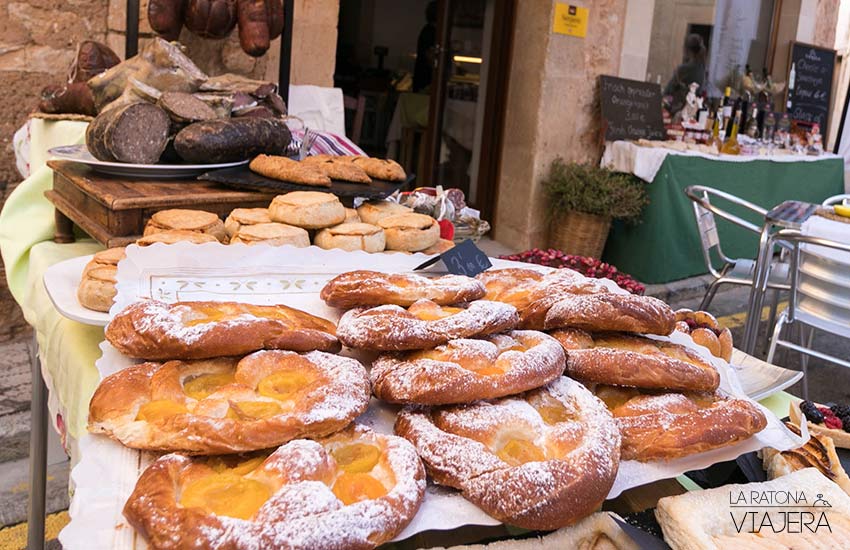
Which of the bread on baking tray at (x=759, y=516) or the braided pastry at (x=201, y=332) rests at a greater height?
the braided pastry at (x=201, y=332)

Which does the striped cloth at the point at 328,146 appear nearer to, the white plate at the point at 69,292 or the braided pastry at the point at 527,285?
the white plate at the point at 69,292

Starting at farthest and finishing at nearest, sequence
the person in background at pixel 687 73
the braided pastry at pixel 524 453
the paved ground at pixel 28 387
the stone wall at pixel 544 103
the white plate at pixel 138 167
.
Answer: the person in background at pixel 687 73, the stone wall at pixel 544 103, the paved ground at pixel 28 387, the white plate at pixel 138 167, the braided pastry at pixel 524 453

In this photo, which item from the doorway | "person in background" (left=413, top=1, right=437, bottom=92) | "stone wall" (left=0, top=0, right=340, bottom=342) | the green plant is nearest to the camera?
"stone wall" (left=0, top=0, right=340, bottom=342)

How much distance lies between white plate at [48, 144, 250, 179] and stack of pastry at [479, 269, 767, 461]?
4.22ft

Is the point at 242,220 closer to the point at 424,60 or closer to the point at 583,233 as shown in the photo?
the point at 583,233

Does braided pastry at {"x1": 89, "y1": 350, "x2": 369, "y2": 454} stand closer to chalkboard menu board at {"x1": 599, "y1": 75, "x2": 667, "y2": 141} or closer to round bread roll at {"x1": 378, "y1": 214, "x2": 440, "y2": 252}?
round bread roll at {"x1": 378, "y1": 214, "x2": 440, "y2": 252}

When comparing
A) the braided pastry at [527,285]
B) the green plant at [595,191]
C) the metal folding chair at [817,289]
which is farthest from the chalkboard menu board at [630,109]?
the braided pastry at [527,285]

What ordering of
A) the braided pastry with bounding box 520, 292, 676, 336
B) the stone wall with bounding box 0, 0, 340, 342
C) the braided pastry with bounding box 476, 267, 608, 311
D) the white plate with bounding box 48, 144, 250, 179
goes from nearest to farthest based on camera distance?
the braided pastry with bounding box 520, 292, 676, 336 < the braided pastry with bounding box 476, 267, 608, 311 < the white plate with bounding box 48, 144, 250, 179 < the stone wall with bounding box 0, 0, 340, 342

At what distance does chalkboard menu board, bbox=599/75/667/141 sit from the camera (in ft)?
21.2

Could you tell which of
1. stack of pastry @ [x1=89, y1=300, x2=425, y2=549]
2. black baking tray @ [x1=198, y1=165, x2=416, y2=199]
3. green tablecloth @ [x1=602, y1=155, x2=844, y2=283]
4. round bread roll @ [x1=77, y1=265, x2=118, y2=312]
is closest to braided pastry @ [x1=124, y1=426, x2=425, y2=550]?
stack of pastry @ [x1=89, y1=300, x2=425, y2=549]

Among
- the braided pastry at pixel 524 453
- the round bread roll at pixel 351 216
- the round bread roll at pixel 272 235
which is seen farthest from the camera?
the round bread roll at pixel 351 216

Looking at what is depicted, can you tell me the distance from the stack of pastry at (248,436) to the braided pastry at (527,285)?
1.30ft

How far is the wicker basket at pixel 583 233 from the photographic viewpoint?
238 inches

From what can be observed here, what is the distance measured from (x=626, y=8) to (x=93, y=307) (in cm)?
611
